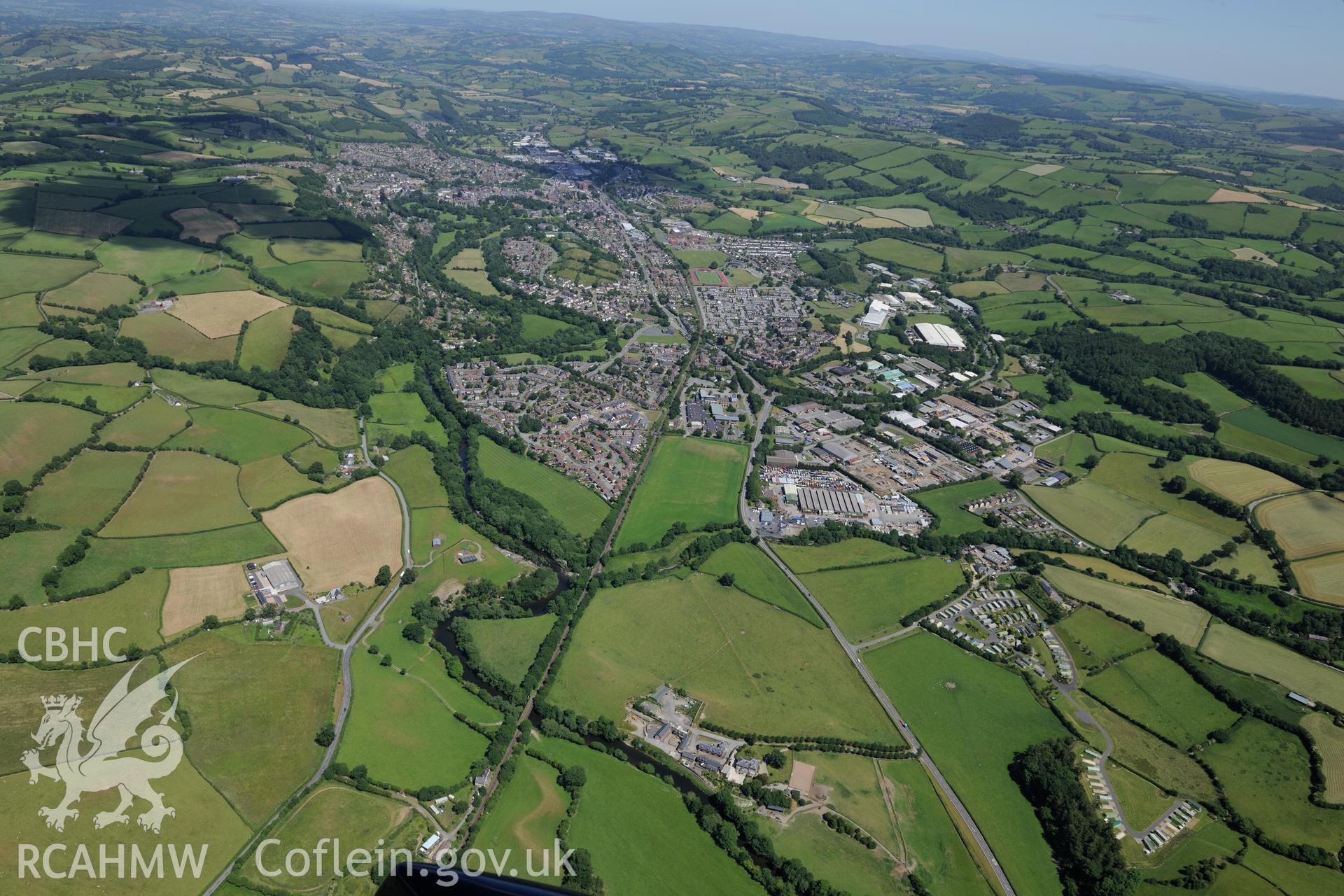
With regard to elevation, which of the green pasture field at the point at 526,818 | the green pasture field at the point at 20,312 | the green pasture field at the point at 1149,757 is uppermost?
the green pasture field at the point at 20,312

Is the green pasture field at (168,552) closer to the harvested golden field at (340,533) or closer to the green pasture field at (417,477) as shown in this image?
the harvested golden field at (340,533)

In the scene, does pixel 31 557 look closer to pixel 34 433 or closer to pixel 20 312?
pixel 34 433

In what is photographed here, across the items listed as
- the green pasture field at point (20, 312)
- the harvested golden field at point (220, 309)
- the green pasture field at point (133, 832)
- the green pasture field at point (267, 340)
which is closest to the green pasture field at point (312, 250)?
the harvested golden field at point (220, 309)

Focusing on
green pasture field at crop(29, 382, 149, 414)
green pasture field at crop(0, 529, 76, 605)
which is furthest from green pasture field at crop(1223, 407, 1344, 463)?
green pasture field at crop(29, 382, 149, 414)

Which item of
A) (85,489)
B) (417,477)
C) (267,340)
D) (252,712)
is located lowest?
(252,712)

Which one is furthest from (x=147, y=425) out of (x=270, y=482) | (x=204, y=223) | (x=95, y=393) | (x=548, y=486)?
(x=204, y=223)

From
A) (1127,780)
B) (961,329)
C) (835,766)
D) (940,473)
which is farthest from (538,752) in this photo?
(961,329)
